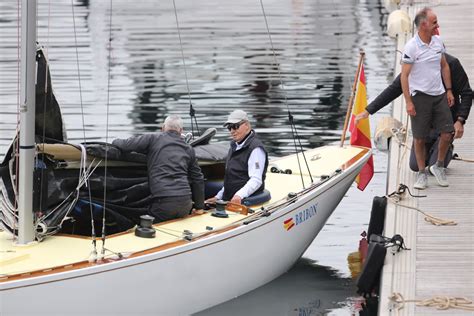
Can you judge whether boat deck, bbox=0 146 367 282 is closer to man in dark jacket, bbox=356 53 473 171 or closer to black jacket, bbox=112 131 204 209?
black jacket, bbox=112 131 204 209

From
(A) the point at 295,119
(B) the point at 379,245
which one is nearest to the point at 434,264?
(B) the point at 379,245

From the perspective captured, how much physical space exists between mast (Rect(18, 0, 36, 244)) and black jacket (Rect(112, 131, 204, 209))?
1.17 m

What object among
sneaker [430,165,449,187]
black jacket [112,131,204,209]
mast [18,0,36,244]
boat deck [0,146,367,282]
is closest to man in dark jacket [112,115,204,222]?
black jacket [112,131,204,209]

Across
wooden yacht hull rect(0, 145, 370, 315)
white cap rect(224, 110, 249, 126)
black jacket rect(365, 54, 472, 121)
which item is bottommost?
wooden yacht hull rect(0, 145, 370, 315)

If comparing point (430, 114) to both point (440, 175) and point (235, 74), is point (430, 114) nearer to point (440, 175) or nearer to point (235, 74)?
point (440, 175)

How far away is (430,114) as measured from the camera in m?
12.0

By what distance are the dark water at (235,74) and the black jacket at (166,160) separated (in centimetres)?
114

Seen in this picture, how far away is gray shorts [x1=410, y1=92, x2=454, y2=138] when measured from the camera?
11.9 m

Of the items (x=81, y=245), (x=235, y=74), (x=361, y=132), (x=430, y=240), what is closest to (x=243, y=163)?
(x=430, y=240)

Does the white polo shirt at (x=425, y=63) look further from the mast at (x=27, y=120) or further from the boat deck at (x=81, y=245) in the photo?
the mast at (x=27, y=120)

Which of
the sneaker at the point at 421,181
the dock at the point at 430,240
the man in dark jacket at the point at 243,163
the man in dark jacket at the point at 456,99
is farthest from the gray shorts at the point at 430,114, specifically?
the man in dark jacket at the point at 243,163

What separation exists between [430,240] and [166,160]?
2556 mm

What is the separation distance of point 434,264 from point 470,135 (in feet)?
15.4

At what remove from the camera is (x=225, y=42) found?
2955 cm
